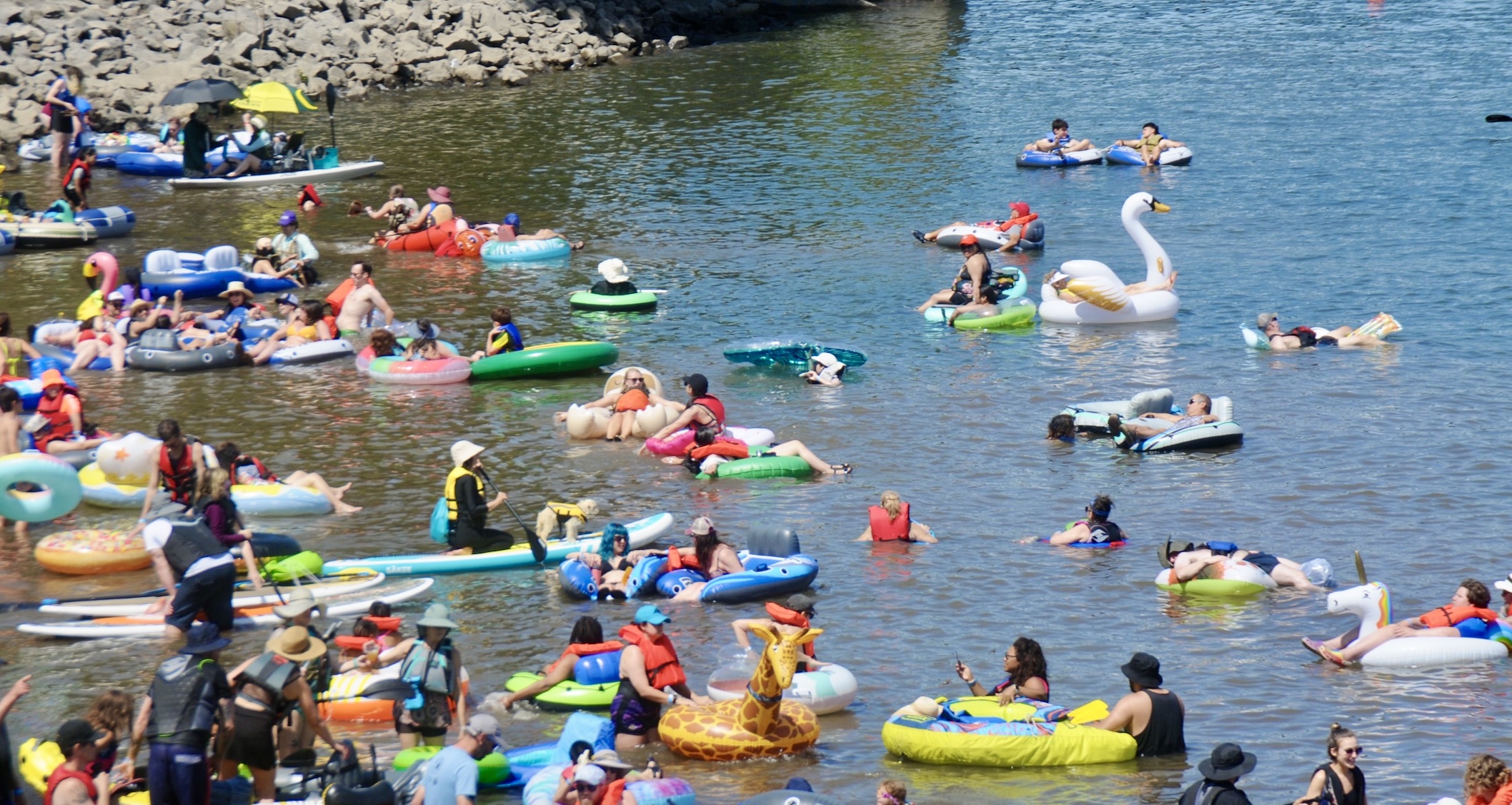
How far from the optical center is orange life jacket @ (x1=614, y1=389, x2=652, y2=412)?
2039 centimetres

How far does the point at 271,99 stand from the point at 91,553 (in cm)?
2105

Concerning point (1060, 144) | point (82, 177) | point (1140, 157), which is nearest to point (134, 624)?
point (82, 177)

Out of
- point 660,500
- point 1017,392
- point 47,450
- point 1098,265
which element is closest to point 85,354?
point 47,450

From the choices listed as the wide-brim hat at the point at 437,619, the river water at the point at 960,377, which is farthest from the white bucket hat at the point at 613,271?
the wide-brim hat at the point at 437,619

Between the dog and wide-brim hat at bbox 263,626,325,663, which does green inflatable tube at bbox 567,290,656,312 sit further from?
wide-brim hat at bbox 263,626,325,663

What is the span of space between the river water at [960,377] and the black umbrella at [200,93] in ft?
6.59

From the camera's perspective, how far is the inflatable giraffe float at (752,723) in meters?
12.0

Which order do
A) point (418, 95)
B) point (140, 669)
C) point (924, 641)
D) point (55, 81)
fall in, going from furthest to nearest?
point (418, 95) → point (55, 81) → point (924, 641) → point (140, 669)

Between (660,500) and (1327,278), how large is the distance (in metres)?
14.3

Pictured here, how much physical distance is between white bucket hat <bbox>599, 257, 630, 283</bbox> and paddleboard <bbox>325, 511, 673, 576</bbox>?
1003 centimetres

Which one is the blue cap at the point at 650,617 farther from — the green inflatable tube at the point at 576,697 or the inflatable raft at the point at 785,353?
the inflatable raft at the point at 785,353

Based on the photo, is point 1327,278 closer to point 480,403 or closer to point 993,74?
point 480,403

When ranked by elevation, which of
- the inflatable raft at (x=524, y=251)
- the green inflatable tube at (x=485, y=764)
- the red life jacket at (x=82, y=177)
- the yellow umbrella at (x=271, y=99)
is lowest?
the green inflatable tube at (x=485, y=764)

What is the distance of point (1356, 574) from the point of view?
16.0m
